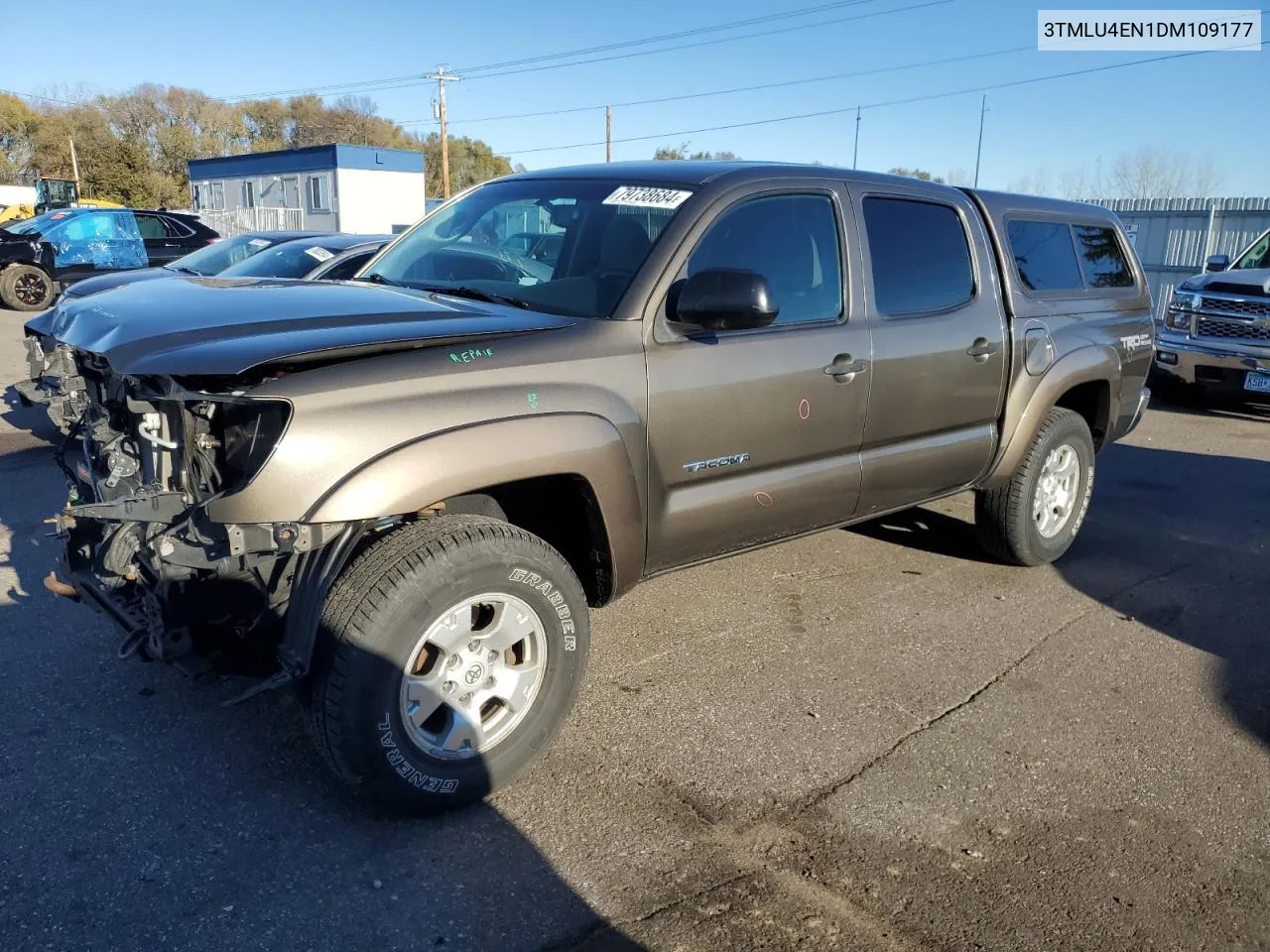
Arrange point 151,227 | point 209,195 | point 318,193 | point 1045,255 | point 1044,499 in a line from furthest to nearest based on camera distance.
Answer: point 209,195, point 318,193, point 151,227, point 1044,499, point 1045,255

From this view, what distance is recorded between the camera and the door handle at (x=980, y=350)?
4574mm

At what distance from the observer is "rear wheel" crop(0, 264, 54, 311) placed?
15.4 metres

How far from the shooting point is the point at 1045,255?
523cm

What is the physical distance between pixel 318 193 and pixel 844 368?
40.3 meters

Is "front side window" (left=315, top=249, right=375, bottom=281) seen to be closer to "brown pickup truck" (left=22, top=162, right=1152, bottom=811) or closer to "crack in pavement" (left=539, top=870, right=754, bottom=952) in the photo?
"brown pickup truck" (left=22, top=162, right=1152, bottom=811)

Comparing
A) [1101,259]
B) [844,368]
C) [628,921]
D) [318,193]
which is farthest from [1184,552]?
[318,193]

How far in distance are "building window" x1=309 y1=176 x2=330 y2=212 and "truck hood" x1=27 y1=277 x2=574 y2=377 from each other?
3895 cm

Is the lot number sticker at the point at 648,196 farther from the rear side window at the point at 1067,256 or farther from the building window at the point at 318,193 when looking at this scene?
the building window at the point at 318,193

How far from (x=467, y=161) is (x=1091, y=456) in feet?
250

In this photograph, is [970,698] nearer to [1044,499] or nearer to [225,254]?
[1044,499]

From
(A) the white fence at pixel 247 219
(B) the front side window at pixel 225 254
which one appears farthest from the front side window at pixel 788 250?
(A) the white fence at pixel 247 219

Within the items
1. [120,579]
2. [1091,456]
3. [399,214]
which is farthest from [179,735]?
[399,214]

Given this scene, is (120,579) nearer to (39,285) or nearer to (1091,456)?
(1091,456)

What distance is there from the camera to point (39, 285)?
Result: 15914mm
